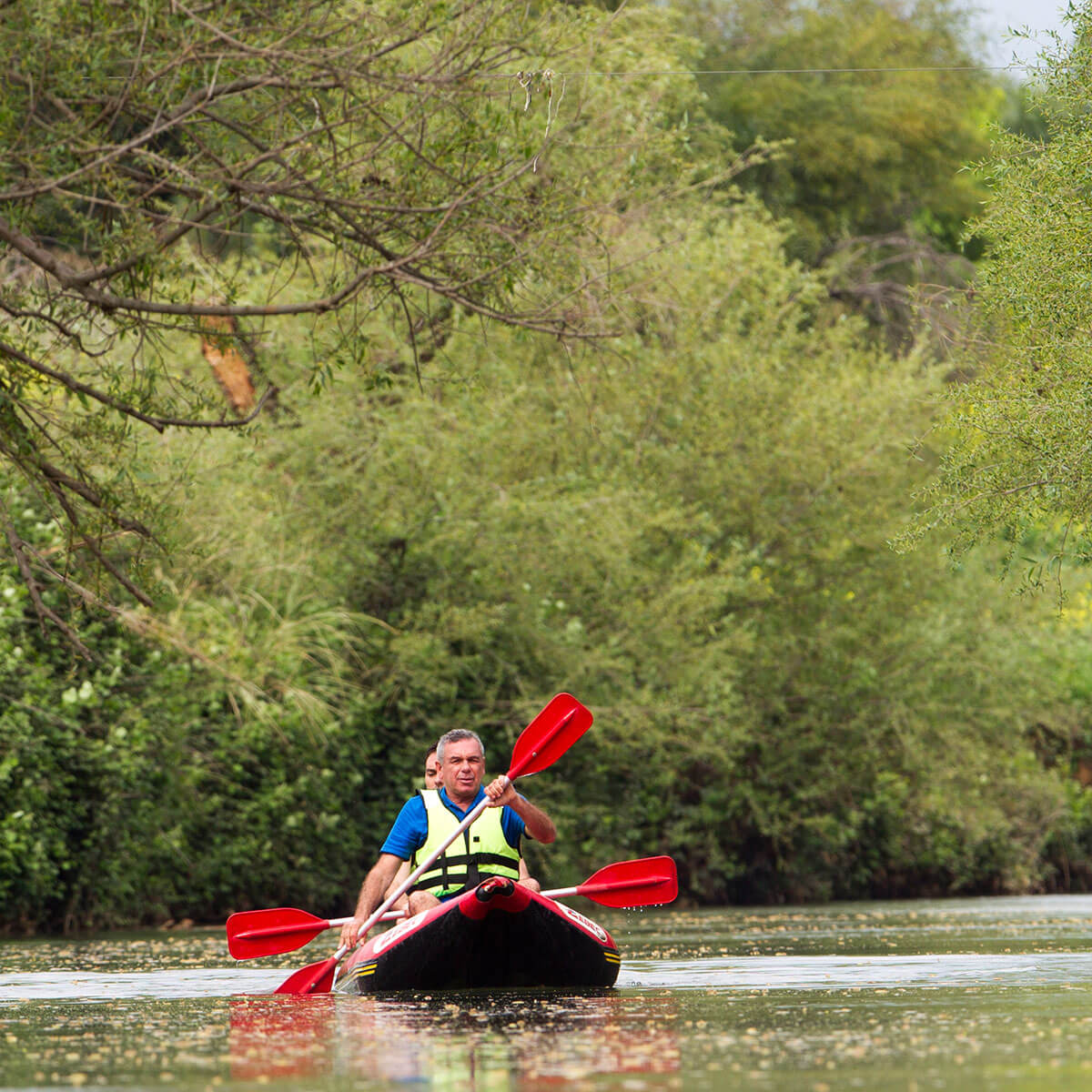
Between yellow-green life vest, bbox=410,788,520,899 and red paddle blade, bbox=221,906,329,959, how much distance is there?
104 centimetres

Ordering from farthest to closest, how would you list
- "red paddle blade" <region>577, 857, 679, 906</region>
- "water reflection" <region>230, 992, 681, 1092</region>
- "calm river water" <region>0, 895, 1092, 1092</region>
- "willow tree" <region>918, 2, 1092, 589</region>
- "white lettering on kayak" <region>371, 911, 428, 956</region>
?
"red paddle blade" <region>577, 857, 679, 906</region>
"willow tree" <region>918, 2, 1092, 589</region>
"white lettering on kayak" <region>371, 911, 428, 956</region>
"water reflection" <region>230, 992, 681, 1092</region>
"calm river water" <region>0, 895, 1092, 1092</region>

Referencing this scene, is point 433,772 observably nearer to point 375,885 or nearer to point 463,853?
point 375,885

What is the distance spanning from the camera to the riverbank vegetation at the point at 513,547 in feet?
36.4

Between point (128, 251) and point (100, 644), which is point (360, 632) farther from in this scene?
point (128, 251)

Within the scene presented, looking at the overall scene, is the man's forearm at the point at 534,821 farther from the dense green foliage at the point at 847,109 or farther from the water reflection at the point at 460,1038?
the dense green foliage at the point at 847,109

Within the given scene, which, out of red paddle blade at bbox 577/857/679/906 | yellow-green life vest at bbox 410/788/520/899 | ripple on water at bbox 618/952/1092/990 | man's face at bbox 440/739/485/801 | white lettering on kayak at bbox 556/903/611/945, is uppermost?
man's face at bbox 440/739/485/801

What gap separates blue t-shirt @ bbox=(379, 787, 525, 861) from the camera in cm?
1015

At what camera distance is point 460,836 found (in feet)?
33.1

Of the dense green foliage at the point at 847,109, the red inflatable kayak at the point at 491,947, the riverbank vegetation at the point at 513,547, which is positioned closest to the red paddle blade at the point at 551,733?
the red inflatable kayak at the point at 491,947

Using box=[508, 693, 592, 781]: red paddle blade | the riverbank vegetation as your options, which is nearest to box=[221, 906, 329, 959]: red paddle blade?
box=[508, 693, 592, 781]: red paddle blade

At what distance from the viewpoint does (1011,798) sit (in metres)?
25.3

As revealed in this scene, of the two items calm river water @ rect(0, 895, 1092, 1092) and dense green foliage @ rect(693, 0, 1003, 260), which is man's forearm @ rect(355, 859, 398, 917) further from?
dense green foliage @ rect(693, 0, 1003, 260)

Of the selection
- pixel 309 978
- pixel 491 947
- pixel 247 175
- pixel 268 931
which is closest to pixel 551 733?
pixel 491 947

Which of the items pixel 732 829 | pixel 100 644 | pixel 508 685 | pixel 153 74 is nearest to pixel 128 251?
pixel 153 74
